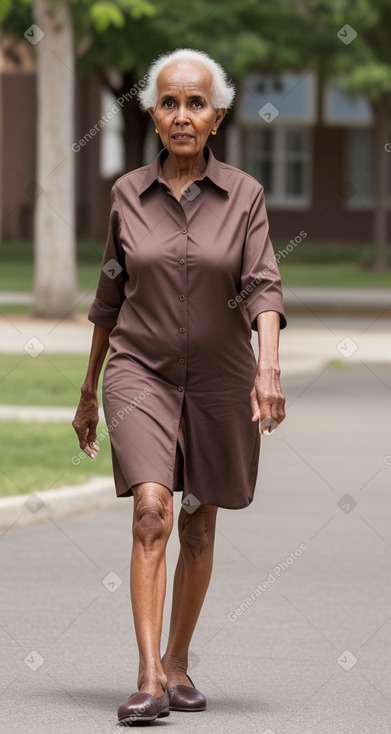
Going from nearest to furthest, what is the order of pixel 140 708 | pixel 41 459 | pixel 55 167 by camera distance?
pixel 140 708
pixel 41 459
pixel 55 167

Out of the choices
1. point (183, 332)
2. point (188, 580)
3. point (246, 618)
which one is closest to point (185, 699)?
point (188, 580)

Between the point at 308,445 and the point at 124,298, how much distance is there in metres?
7.05

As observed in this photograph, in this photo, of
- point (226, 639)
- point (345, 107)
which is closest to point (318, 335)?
point (226, 639)

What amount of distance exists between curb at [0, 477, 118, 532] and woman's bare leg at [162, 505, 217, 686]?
3.59 meters

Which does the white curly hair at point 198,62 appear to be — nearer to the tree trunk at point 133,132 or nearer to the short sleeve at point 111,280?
the short sleeve at point 111,280

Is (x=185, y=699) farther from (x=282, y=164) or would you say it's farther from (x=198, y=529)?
(x=282, y=164)

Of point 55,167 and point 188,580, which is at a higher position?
point 188,580

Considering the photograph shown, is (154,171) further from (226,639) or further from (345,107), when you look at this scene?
(345,107)

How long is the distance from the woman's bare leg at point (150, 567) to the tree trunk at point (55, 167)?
57.4 ft

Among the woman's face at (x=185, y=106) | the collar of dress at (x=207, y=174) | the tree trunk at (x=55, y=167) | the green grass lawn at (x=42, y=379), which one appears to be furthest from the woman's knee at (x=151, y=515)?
the tree trunk at (x=55, y=167)

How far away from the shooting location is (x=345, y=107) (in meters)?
52.9

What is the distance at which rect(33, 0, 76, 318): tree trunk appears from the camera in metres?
22.6

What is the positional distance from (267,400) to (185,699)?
3.58ft

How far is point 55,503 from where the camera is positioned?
956 centimetres
